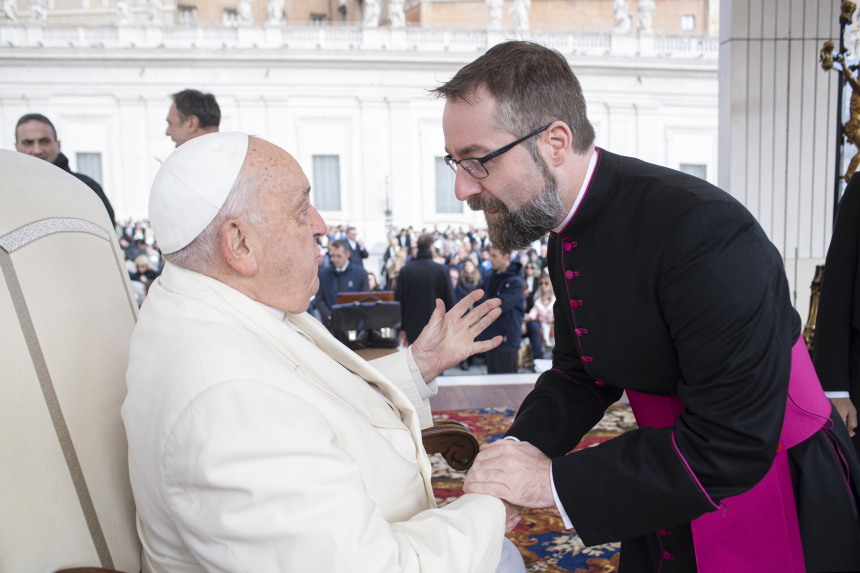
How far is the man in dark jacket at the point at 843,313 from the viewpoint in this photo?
7.18ft

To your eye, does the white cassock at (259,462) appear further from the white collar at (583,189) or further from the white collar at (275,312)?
the white collar at (583,189)

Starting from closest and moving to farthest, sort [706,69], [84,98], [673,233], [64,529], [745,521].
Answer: [64,529] < [673,233] < [745,521] < [84,98] < [706,69]

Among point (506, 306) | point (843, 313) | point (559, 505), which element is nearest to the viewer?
point (559, 505)

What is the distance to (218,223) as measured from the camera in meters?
1.28

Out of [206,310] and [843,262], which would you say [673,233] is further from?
[843,262]

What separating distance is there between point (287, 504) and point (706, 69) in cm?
3016

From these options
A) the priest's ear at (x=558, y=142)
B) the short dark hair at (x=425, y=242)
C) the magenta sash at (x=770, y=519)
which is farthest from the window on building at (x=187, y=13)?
the magenta sash at (x=770, y=519)

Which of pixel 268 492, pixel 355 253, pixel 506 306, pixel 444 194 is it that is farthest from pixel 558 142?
pixel 444 194

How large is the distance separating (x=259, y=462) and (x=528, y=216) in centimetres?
81

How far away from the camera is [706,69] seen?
1062 inches

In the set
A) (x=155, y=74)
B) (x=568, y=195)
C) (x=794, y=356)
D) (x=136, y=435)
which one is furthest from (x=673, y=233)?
(x=155, y=74)

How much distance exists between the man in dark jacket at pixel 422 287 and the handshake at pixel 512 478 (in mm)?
5204

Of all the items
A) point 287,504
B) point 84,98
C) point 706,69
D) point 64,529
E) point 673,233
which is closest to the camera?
point 287,504

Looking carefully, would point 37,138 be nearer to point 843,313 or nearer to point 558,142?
point 558,142
